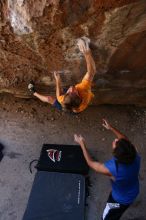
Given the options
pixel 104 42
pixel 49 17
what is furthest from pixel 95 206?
pixel 49 17

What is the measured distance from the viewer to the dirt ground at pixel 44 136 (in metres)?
4.57

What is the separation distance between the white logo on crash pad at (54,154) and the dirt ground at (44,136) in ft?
0.85

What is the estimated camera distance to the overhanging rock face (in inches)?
137

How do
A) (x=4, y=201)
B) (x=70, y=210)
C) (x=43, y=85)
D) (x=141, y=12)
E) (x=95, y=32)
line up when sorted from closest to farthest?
(x=141, y=12), (x=95, y=32), (x=70, y=210), (x=4, y=201), (x=43, y=85)

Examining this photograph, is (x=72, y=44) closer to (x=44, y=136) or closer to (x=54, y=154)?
(x=54, y=154)

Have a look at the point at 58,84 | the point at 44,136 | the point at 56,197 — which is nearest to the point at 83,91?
the point at 58,84

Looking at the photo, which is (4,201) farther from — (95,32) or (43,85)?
(95,32)

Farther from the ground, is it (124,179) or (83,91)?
(83,91)

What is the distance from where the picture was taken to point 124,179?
10.9ft

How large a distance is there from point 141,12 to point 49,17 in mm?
869

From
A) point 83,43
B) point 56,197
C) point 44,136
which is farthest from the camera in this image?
point 44,136

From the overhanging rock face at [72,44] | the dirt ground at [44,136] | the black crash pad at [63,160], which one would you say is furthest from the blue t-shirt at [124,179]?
the overhanging rock face at [72,44]

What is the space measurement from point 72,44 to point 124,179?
59.2 inches

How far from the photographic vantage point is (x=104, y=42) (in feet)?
12.7
